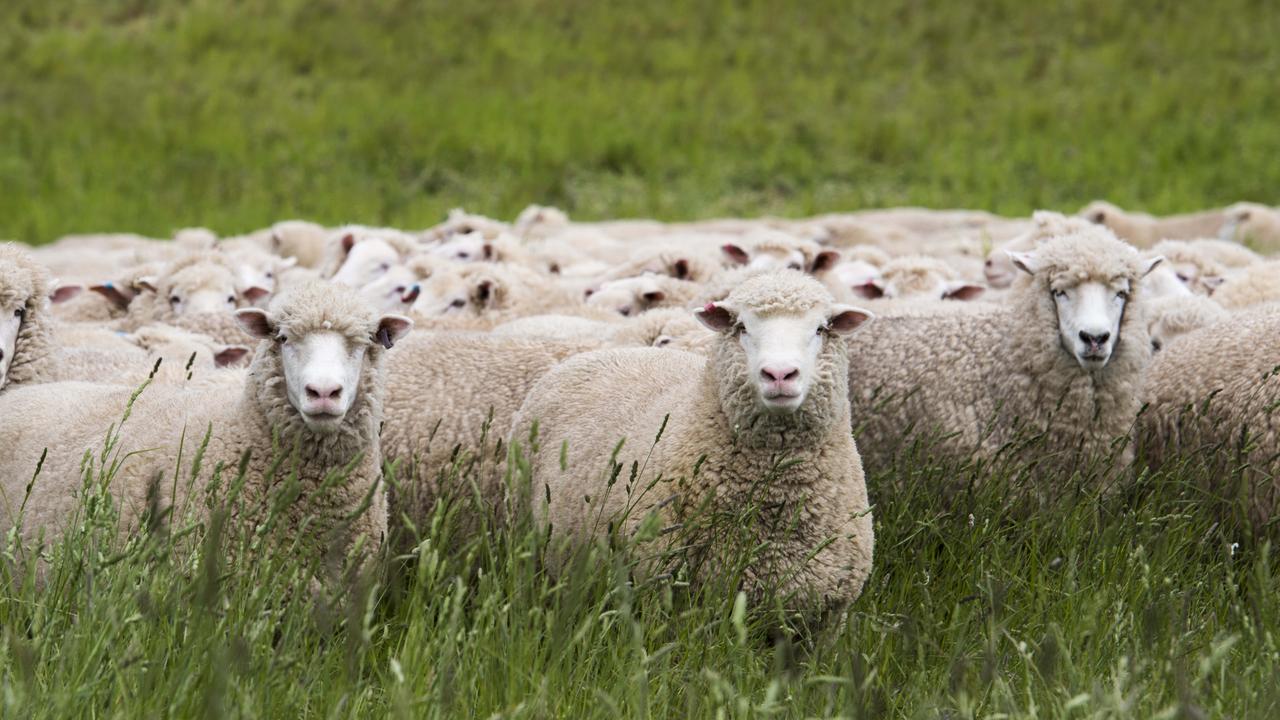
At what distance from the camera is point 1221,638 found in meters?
3.11

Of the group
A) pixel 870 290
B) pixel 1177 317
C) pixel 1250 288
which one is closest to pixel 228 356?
pixel 870 290

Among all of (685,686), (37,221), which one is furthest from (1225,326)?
(37,221)

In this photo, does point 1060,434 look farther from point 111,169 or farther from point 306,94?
point 306,94

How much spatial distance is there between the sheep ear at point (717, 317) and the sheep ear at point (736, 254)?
3912mm

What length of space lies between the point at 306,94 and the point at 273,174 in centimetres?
407

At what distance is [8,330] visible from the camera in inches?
194

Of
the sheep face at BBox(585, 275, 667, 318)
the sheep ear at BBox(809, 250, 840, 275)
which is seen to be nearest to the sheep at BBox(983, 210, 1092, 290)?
the sheep ear at BBox(809, 250, 840, 275)

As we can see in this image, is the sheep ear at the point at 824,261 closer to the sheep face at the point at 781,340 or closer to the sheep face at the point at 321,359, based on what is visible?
the sheep face at the point at 781,340

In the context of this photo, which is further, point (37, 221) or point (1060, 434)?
point (37, 221)

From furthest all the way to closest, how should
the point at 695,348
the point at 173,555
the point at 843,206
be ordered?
the point at 843,206
the point at 695,348
the point at 173,555

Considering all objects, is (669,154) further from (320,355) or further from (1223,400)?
(320,355)

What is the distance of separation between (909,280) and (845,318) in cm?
423

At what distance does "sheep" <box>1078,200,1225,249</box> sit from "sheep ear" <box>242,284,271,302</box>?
22.1 ft

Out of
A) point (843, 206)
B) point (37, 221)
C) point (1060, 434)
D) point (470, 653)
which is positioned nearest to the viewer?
point (470, 653)
